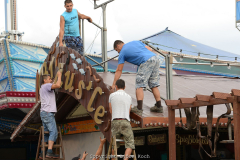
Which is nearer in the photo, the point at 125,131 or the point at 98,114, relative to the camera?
the point at 125,131

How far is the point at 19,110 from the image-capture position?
41.9 ft

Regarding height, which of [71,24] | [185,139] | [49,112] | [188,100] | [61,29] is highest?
[71,24]

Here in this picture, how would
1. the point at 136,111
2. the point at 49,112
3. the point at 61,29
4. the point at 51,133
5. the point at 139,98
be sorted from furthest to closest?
1. the point at 61,29
2. the point at 49,112
3. the point at 51,133
4. the point at 139,98
5. the point at 136,111

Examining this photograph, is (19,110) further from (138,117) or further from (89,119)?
(138,117)

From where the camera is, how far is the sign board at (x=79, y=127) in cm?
1067

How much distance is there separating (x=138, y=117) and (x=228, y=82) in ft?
21.3

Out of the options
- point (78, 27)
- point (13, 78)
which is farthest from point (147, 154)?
point (13, 78)

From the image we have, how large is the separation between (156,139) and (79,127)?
2.57 m

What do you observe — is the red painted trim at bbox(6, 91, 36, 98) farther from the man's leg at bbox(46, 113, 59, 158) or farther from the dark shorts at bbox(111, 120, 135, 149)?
the dark shorts at bbox(111, 120, 135, 149)

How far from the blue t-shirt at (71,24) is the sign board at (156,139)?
142 inches

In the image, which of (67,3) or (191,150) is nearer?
(67,3)

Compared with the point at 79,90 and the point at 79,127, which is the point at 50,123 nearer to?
the point at 79,90

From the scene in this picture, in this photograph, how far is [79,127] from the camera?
11430 millimetres

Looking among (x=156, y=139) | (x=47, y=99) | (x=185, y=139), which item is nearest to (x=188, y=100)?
(x=47, y=99)
